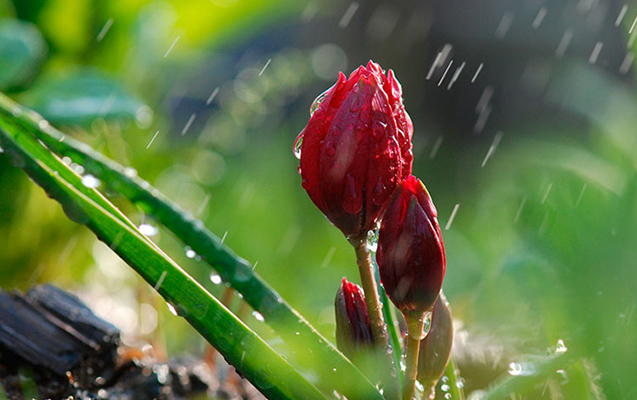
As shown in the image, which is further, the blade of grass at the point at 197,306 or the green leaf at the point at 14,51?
the green leaf at the point at 14,51

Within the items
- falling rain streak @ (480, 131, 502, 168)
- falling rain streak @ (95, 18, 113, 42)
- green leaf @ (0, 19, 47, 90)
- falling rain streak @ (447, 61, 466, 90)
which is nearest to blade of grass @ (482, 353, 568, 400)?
green leaf @ (0, 19, 47, 90)

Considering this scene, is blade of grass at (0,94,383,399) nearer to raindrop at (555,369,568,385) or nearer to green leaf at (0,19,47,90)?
raindrop at (555,369,568,385)

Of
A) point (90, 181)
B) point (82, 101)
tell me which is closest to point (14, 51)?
point (82, 101)

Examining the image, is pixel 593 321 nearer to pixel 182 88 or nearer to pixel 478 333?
pixel 478 333

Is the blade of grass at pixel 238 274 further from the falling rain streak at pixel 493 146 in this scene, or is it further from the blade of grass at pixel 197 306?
the falling rain streak at pixel 493 146

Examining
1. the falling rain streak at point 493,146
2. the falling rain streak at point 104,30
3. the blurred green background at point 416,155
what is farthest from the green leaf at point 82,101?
Answer: the falling rain streak at point 493,146

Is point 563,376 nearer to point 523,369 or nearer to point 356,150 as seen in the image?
point 523,369

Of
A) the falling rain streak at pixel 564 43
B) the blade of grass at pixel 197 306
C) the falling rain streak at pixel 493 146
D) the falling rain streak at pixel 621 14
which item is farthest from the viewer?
the falling rain streak at pixel 564 43
